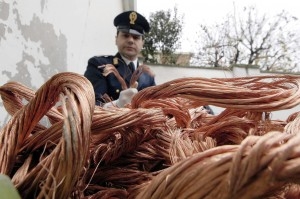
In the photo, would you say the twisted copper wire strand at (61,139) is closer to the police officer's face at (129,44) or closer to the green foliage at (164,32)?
the police officer's face at (129,44)

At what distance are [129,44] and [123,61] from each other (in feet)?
1.10

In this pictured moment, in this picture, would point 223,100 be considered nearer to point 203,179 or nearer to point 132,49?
point 203,179

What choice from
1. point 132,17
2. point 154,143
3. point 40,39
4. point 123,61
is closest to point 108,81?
point 123,61

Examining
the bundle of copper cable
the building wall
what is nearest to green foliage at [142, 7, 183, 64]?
the building wall

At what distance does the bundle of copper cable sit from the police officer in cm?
55

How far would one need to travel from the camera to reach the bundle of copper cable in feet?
0.76

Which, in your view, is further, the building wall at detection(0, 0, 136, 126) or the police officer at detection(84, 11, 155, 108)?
the police officer at detection(84, 11, 155, 108)

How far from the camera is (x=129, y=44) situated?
1.49 m

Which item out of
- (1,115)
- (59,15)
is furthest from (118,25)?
(1,115)

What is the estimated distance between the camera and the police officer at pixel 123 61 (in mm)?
1216

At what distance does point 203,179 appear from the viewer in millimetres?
243

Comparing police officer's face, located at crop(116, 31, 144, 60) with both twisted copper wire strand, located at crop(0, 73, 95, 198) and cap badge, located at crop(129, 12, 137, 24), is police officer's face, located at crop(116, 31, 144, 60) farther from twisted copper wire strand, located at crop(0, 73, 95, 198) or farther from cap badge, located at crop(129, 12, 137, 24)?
twisted copper wire strand, located at crop(0, 73, 95, 198)

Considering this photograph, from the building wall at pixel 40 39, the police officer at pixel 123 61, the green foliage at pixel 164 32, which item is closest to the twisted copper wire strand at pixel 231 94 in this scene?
the police officer at pixel 123 61

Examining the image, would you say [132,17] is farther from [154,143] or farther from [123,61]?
[154,143]
